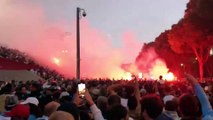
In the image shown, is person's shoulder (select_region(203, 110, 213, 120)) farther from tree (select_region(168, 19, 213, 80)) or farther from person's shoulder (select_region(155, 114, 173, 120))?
tree (select_region(168, 19, 213, 80))

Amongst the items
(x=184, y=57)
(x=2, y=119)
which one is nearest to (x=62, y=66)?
(x=184, y=57)

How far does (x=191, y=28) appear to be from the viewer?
50.2 m

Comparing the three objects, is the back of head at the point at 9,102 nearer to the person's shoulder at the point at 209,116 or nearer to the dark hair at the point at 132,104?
the dark hair at the point at 132,104

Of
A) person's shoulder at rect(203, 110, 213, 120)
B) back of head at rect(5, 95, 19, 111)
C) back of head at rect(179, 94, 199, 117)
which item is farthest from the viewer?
back of head at rect(5, 95, 19, 111)

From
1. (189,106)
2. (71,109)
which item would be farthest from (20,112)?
(189,106)

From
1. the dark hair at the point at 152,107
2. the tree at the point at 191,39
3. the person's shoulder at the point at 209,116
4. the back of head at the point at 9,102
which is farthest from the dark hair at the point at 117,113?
the tree at the point at 191,39

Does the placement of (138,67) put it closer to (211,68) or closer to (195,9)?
(211,68)

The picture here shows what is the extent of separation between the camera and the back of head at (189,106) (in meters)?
5.43

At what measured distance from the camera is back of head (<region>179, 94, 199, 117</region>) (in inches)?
214

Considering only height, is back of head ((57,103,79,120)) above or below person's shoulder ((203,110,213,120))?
above

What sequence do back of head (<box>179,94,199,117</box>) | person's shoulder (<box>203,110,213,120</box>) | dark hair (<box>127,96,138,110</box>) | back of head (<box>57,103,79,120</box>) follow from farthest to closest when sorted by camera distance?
dark hair (<box>127,96,138,110</box>)
back of head (<box>57,103,79,120</box>)
back of head (<box>179,94,199,117</box>)
person's shoulder (<box>203,110,213,120</box>)

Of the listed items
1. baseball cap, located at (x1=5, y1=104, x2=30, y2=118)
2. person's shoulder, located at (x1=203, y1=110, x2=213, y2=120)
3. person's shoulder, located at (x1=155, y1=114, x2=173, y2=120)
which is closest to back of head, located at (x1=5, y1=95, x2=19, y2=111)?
baseball cap, located at (x1=5, y1=104, x2=30, y2=118)

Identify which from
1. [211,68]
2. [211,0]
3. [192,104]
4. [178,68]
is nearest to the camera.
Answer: [192,104]

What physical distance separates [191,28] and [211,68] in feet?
51.7
